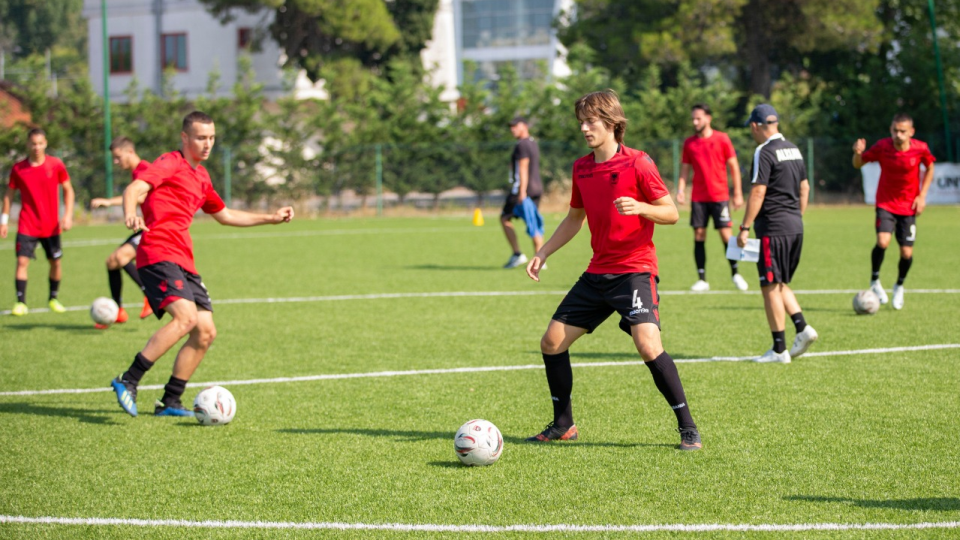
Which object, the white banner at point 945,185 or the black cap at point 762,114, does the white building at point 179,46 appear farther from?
the black cap at point 762,114

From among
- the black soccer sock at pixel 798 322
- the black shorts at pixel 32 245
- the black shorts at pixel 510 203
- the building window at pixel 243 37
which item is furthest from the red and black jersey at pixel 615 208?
the building window at pixel 243 37

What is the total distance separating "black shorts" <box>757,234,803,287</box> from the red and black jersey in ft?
8.81

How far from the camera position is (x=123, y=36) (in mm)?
47469

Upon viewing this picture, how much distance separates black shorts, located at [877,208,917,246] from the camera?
1095 cm

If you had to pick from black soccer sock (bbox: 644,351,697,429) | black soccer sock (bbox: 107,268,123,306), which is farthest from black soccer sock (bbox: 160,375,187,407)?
black soccer sock (bbox: 107,268,123,306)

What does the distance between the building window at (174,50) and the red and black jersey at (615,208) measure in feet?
147

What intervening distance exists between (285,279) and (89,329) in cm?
447

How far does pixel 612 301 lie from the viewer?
570cm

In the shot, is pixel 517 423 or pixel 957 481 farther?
pixel 517 423

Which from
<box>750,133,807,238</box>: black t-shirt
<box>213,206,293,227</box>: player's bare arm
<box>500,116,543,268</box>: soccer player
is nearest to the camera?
<box>213,206,293,227</box>: player's bare arm

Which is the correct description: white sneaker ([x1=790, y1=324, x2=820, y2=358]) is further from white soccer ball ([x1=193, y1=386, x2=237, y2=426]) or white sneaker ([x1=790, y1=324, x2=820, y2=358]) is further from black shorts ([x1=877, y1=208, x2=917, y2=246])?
white soccer ball ([x1=193, y1=386, x2=237, y2=426])

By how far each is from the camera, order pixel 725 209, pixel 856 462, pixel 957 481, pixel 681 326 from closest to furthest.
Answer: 1. pixel 957 481
2. pixel 856 462
3. pixel 681 326
4. pixel 725 209

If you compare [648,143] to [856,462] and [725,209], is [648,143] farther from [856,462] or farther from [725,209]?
[856,462]

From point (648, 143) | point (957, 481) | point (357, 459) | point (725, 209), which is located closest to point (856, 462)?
point (957, 481)
